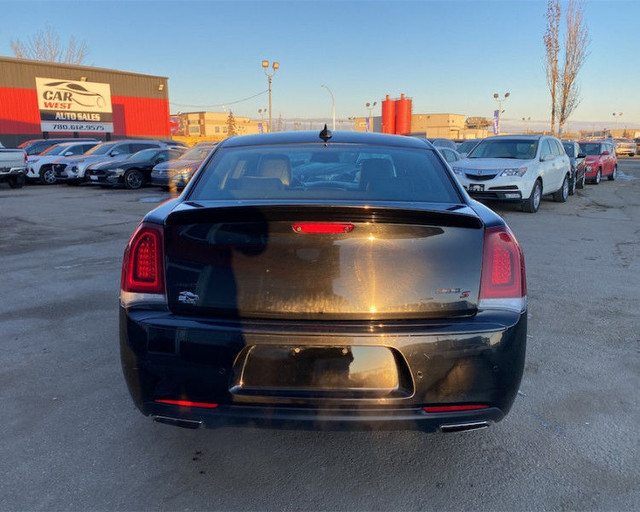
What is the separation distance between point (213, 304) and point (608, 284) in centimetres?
509

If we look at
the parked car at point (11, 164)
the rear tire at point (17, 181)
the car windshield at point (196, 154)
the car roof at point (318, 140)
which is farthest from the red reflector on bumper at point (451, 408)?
the rear tire at point (17, 181)

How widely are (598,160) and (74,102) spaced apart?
3076 centimetres

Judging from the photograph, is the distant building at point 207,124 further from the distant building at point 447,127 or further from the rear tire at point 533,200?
Result: the rear tire at point 533,200

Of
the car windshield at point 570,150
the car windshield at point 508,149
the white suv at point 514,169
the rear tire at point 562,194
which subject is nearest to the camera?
the white suv at point 514,169

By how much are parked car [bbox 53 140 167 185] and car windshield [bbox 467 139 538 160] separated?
11751 millimetres

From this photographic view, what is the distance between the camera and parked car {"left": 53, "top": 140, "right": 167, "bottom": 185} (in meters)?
18.2

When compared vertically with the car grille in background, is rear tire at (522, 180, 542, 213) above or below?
below

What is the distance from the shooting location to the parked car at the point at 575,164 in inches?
596

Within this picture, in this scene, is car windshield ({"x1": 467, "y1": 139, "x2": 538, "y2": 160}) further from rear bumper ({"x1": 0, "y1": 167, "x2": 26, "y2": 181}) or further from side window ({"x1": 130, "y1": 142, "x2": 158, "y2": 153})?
rear bumper ({"x1": 0, "y1": 167, "x2": 26, "y2": 181})

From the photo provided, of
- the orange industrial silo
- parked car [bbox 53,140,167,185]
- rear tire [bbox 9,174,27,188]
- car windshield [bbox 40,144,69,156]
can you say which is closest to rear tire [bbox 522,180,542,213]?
parked car [bbox 53,140,167,185]

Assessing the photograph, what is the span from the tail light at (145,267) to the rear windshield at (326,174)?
0.44 m

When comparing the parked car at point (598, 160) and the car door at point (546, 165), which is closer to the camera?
the car door at point (546, 165)

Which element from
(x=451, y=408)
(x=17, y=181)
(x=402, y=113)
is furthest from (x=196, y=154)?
(x=402, y=113)

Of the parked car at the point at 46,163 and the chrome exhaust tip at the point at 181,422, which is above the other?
the parked car at the point at 46,163
